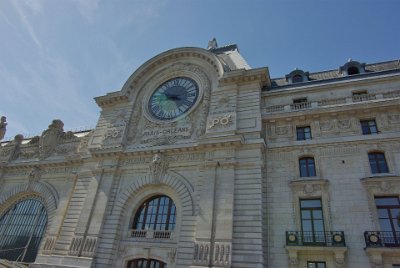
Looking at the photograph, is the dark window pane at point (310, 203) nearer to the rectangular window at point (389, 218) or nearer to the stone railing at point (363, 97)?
the rectangular window at point (389, 218)

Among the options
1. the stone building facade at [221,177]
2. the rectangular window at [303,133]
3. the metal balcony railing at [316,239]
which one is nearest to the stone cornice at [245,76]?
the stone building facade at [221,177]

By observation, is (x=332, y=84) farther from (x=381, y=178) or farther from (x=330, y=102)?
(x=381, y=178)

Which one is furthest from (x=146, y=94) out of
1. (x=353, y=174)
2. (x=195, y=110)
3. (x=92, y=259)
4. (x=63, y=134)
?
(x=353, y=174)

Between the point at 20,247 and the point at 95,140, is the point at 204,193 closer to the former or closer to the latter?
the point at 95,140

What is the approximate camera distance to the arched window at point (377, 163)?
18.6 m

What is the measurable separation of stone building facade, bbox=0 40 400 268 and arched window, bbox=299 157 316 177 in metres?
0.07

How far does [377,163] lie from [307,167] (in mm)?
4290

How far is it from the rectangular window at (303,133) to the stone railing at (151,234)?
1177 cm

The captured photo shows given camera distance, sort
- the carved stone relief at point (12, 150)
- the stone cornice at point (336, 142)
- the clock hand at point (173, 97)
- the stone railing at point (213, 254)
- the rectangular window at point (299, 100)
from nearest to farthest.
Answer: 1. the stone railing at point (213, 254)
2. the stone cornice at point (336, 142)
3. the rectangular window at point (299, 100)
4. the clock hand at point (173, 97)
5. the carved stone relief at point (12, 150)

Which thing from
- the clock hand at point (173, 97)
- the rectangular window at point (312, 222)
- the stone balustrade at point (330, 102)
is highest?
the clock hand at point (173, 97)

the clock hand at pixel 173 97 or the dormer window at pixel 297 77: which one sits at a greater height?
the dormer window at pixel 297 77

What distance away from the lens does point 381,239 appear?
1605cm

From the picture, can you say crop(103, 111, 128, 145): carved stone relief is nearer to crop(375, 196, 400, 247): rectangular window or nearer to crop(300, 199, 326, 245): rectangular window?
crop(300, 199, 326, 245): rectangular window

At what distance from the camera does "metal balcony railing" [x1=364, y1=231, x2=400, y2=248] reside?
1583 cm
